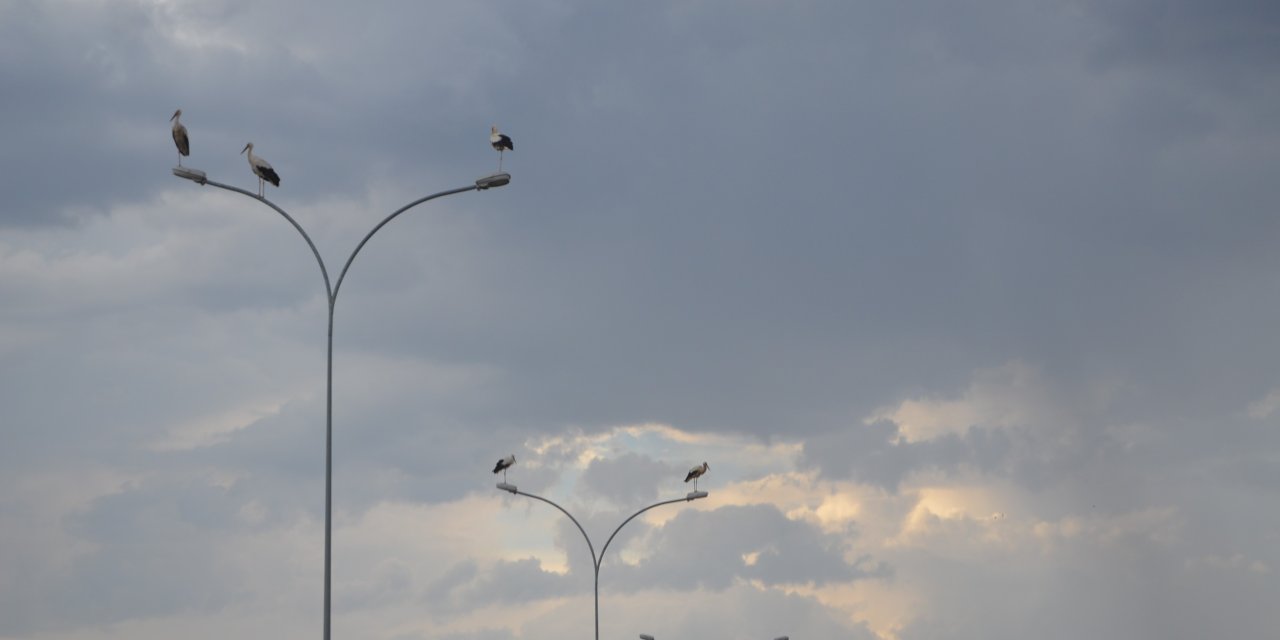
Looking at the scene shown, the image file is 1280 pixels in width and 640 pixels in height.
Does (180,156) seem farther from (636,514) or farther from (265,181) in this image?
(636,514)

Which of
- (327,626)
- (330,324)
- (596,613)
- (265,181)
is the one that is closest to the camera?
(327,626)

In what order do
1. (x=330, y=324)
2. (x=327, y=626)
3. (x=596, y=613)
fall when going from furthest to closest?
(x=596, y=613) < (x=330, y=324) < (x=327, y=626)

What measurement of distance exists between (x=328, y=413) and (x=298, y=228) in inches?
164

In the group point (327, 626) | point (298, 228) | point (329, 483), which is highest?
point (298, 228)

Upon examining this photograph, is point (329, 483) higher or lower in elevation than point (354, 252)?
lower

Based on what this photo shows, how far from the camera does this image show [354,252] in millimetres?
35250

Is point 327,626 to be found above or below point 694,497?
below

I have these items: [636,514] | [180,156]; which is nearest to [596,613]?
[636,514]

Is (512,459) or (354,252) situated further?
(512,459)

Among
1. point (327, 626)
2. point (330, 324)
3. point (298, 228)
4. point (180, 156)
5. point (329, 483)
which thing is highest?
point (180, 156)

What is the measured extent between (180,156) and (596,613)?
28514mm

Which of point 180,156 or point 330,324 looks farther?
point 180,156

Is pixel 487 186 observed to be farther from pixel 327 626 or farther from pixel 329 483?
pixel 327 626

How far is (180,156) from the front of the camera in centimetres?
3834
